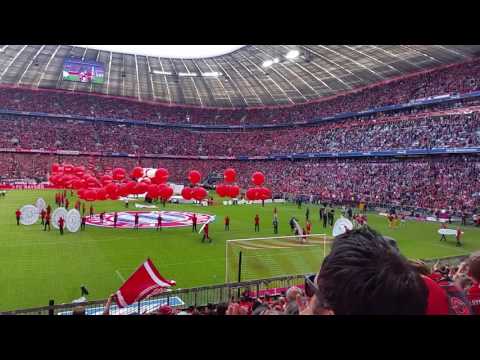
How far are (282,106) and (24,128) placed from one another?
4701 cm

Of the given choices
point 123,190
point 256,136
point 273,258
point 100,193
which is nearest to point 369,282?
point 273,258

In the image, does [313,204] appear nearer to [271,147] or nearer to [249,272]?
[271,147]

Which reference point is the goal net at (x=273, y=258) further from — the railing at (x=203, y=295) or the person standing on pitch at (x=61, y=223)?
the person standing on pitch at (x=61, y=223)

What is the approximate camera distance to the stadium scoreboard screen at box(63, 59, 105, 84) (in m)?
56.8

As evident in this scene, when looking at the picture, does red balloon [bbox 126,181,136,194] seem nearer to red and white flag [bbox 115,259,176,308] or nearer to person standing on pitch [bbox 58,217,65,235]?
person standing on pitch [bbox 58,217,65,235]

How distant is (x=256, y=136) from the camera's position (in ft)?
246

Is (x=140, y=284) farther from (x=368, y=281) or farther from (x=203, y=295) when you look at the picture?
(x=368, y=281)

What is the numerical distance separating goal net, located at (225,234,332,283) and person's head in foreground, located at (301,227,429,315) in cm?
1190

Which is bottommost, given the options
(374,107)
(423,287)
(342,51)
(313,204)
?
(313,204)

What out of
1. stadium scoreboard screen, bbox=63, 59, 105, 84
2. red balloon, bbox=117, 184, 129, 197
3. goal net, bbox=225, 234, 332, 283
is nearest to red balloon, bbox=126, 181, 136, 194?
red balloon, bbox=117, 184, 129, 197

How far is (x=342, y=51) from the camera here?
45.4 metres

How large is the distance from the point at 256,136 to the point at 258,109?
5.86 metres
